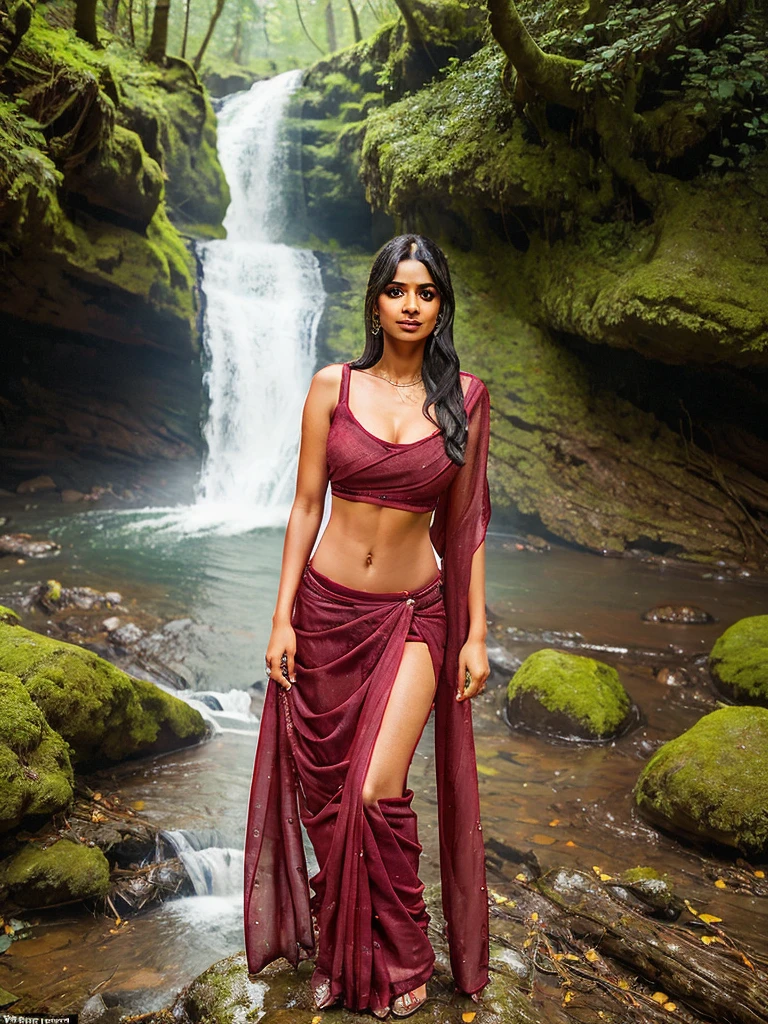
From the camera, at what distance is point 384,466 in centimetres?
224

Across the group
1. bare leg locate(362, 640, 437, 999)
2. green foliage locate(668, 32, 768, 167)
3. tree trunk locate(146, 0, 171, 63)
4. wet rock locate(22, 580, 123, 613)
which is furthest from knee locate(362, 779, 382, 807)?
tree trunk locate(146, 0, 171, 63)

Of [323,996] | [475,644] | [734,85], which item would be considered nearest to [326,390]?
[475,644]

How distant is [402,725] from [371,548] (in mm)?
540

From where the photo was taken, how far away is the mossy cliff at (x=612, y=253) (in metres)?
8.99

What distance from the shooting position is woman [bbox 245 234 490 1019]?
218 centimetres

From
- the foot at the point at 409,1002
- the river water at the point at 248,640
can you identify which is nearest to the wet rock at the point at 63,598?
the river water at the point at 248,640

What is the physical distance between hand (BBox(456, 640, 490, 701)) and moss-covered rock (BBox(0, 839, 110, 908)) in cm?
193

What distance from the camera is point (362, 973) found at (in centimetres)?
207

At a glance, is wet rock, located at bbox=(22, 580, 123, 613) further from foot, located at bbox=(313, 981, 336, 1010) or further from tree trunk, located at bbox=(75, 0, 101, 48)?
tree trunk, located at bbox=(75, 0, 101, 48)

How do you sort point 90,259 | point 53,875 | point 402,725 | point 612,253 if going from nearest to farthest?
point 402,725 → point 53,875 → point 612,253 → point 90,259

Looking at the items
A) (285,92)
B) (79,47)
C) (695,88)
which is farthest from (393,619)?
(285,92)

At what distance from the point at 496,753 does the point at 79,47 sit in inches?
399

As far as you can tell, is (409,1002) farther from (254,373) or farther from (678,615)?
(254,373)

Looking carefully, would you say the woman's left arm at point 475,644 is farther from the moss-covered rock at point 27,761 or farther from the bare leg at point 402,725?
the moss-covered rock at point 27,761
